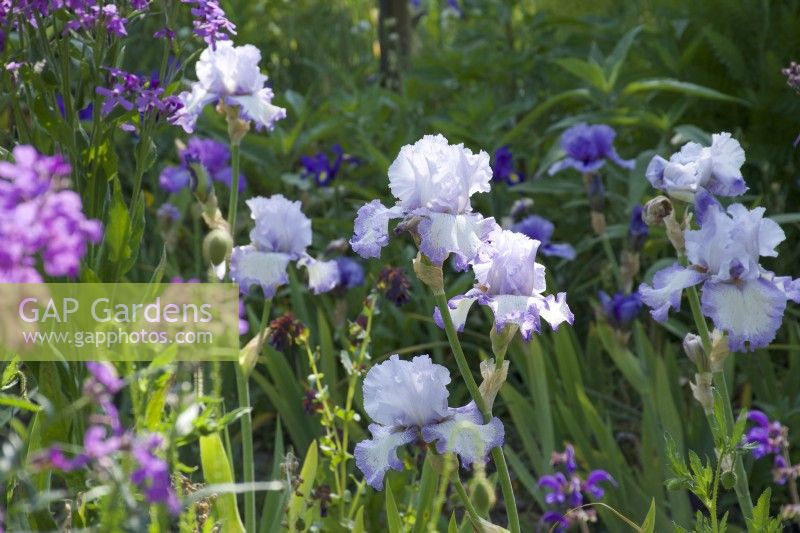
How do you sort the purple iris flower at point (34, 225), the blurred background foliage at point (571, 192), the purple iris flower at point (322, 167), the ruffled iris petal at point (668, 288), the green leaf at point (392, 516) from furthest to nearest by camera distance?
the purple iris flower at point (322, 167)
the blurred background foliage at point (571, 192)
the green leaf at point (392, 516)
the ruffled iris petal at point (668, 288)
the purple iris flower at point (34, 225)

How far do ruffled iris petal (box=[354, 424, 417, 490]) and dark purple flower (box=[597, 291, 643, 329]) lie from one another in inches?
47.7

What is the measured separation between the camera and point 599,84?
2963 mm

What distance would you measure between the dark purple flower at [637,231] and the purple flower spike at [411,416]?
1.32 meters

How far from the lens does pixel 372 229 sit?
130 centimetres

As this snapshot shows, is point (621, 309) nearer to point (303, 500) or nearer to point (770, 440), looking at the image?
point (770, 440)

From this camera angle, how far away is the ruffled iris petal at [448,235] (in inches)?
49.5

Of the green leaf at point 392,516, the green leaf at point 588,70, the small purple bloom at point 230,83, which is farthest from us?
the green leaf at point 588,70

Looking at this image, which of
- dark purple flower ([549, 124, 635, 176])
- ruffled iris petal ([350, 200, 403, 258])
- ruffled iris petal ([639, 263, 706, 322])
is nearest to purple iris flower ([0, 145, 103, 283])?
ruffled iris petal ([350, 200, 403, 258])

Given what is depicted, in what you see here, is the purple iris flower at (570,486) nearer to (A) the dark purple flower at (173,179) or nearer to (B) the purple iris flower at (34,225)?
(B) the purple iris flower at (34,225)

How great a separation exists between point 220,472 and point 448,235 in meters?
0.58

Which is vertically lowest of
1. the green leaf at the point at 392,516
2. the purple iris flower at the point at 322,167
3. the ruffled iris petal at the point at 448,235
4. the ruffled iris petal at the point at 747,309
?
the green leaf at the point at 392,516

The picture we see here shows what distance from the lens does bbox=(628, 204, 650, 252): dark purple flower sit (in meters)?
2.51

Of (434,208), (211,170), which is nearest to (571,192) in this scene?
(211,170)

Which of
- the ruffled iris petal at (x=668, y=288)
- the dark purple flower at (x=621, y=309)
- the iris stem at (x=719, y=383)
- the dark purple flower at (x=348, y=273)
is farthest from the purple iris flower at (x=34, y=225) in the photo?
the dark purple flower at (x=348, y=273)
